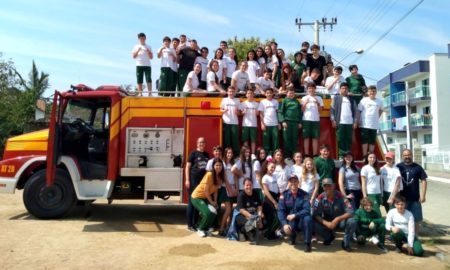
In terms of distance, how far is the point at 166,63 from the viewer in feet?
33.4

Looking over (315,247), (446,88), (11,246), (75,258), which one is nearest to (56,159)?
(11,246)

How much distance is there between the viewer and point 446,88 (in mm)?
37719

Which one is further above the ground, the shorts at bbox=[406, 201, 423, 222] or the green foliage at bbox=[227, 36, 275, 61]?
the green foliage at bbox=[227, 36, 275, 61]

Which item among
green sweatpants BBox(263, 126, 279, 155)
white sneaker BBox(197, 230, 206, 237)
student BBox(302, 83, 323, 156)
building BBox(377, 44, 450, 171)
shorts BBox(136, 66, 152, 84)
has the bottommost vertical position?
white sneaker BBox(197, 230, 206, 237)

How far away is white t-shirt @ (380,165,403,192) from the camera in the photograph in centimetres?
790

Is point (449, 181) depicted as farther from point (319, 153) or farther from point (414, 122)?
point (414, 122)

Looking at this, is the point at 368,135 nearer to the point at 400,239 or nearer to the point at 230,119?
the point at 400,239

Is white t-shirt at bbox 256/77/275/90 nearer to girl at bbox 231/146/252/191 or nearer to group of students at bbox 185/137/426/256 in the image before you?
group of students at bbox 185/137/426/256

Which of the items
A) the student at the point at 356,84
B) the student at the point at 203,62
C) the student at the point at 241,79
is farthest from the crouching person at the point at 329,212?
the student at the point at 203,62

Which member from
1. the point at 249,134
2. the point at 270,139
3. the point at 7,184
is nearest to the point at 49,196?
the point at 7,184

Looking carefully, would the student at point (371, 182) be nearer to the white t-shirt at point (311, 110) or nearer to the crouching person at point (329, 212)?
the crouching person at point (329, 212)

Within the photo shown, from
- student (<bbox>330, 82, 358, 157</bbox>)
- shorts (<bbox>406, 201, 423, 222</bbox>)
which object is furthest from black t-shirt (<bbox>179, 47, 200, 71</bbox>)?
shorts (<bbox>406, 201, 423, 222</bbox>)

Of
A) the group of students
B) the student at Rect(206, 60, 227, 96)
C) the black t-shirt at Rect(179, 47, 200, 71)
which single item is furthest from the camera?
the black t-shirt at Rect(179, 47, 200, 71)

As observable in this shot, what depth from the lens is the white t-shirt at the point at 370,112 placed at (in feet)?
28.9
